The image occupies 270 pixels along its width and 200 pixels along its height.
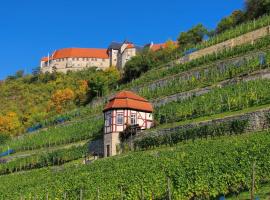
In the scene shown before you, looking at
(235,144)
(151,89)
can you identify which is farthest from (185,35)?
(235,144)

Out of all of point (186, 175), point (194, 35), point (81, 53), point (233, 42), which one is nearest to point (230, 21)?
point (194, 35)

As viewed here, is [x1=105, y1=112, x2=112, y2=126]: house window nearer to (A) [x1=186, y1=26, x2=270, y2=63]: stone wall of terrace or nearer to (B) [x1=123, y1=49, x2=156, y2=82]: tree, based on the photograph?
(A) [x1=186, y1=26, x2=270, y2=63]: stone wall of terrace

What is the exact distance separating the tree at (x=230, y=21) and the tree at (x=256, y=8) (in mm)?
1635

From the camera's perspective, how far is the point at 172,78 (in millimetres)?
55031

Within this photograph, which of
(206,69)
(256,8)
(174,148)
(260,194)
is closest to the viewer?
(260,194)

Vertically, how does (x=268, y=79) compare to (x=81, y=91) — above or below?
below

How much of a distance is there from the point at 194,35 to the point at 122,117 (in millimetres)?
38719

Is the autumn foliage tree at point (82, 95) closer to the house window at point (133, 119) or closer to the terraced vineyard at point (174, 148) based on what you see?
the terraced vineyard at point (174, 148)

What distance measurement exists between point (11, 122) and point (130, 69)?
66.9 ft

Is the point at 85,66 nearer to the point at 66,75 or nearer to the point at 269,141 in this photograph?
the point at 66,75

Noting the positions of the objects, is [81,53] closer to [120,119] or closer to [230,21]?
[230,21]

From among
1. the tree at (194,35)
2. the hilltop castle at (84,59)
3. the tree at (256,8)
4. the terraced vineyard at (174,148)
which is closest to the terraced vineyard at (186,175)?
the terraced vineyard at (174,148)

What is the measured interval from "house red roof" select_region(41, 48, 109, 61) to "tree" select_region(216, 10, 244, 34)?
42835 millimetres

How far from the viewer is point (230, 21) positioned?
72562 millimetres
